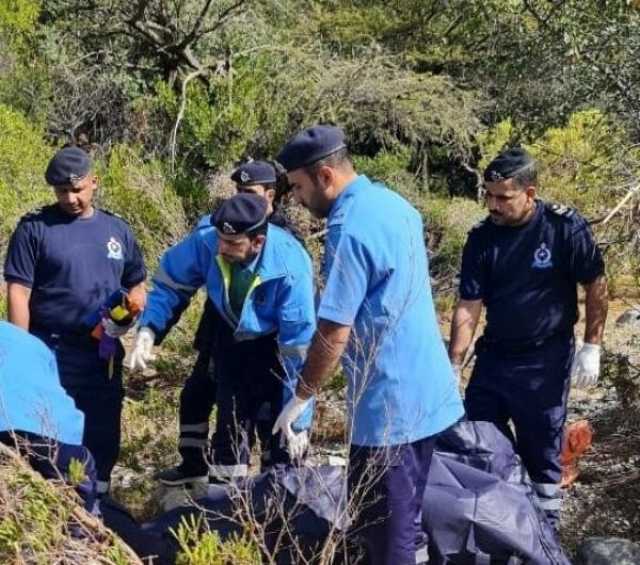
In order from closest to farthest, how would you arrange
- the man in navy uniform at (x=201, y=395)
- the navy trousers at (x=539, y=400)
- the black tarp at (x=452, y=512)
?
the black tarp at (x=452, y=512) < the navy trousers at (x=539, y=400) < the man in navy uniform at (x=201, y=395)

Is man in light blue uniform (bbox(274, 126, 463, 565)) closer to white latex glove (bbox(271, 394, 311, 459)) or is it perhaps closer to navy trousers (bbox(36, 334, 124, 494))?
white latex glove (bbox(271, 394, 311, 459))

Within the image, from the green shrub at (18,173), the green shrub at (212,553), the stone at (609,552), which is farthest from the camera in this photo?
the green shrub at (18,173)

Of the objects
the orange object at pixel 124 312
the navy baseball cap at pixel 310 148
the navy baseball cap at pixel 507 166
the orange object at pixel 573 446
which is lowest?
the orange object at pixel 573 446

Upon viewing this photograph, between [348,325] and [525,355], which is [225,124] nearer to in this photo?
[525,355]

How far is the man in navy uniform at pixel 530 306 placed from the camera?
12.2 ft

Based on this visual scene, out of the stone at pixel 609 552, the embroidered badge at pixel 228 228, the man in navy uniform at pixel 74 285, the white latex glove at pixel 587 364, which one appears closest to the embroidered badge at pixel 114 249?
the man in navy uniform at pixel 74 285

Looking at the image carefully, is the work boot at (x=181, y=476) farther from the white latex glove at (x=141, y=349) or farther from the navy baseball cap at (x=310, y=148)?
the navy baseball cap at (x=310, y=148)

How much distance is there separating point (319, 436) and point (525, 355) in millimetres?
1768

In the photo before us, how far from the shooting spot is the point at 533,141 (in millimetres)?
7469

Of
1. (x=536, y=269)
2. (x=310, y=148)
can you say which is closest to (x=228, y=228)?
(x=310, y=148)

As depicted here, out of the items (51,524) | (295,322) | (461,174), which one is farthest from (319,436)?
(461,174)

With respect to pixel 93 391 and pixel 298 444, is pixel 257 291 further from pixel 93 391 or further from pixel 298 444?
pixel 93 391

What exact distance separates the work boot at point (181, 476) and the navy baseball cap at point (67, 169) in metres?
1.44

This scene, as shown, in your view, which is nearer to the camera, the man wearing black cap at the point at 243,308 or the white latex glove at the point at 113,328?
the man wearing black cap at the point at 243,308
